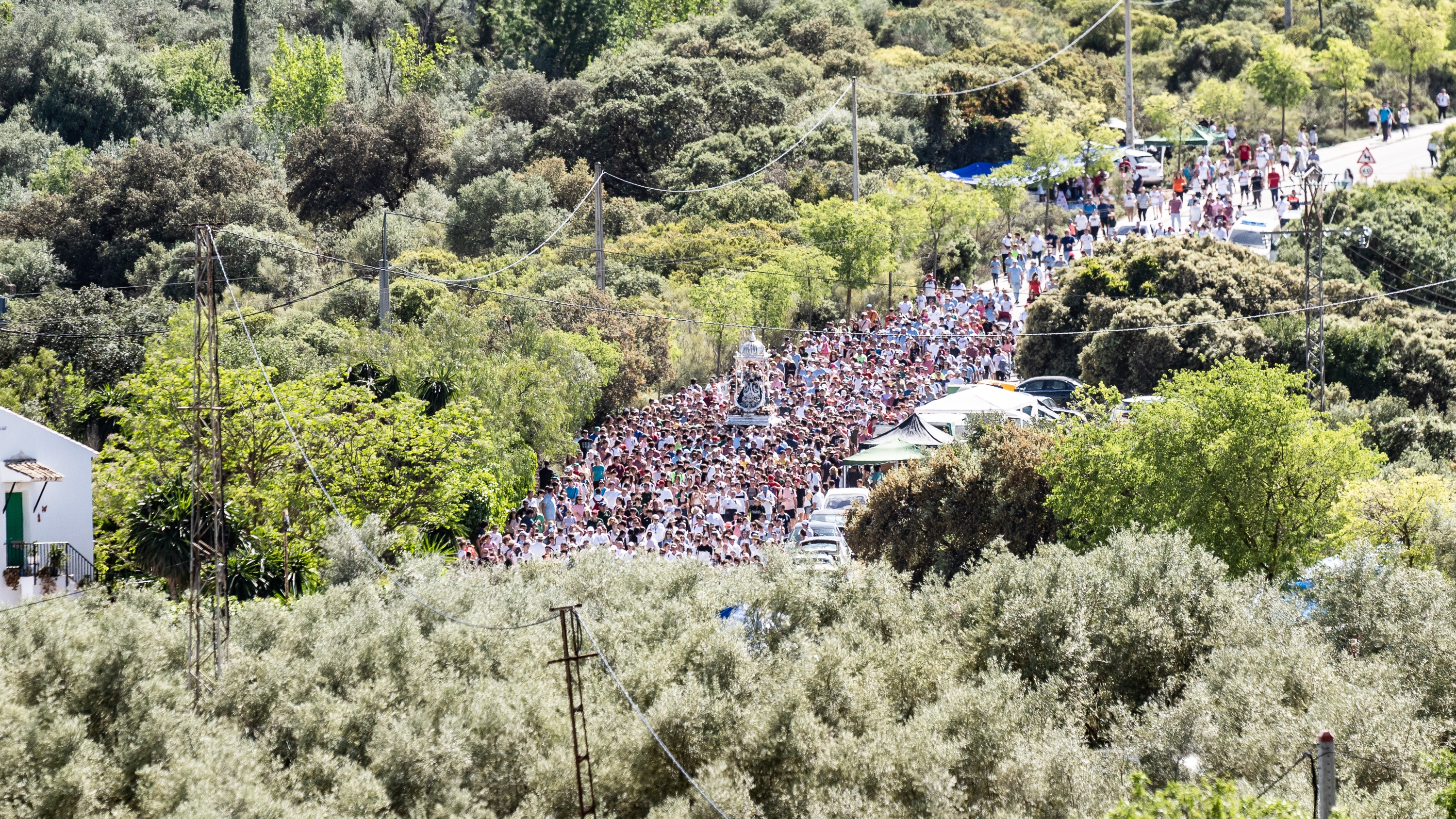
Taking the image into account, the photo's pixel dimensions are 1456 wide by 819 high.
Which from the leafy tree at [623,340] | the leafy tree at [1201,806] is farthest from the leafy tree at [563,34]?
the leafy tree at [1201,806]

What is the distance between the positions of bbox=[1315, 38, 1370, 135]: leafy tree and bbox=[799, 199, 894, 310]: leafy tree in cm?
3343

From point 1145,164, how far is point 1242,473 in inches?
1437

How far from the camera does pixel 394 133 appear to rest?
75938 millimetres

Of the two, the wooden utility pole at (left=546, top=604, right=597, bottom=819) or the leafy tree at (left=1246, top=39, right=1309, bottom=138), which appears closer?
the wooden utility pole at (left=546, top=604, right=597, bottom=819)

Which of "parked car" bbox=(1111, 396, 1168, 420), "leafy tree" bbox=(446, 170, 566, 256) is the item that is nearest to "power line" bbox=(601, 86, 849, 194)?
"leafy tree" bbox=(446, 170, 566, 256)

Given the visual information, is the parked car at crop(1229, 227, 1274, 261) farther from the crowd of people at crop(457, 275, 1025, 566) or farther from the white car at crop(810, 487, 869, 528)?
the white car at crop(810, 487, 869, 528)

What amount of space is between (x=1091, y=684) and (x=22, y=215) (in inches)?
2323

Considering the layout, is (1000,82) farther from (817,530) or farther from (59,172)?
(817,530)

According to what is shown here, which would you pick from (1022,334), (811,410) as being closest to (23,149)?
(1022,334)

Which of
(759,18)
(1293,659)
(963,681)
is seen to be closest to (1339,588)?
(1293,659)

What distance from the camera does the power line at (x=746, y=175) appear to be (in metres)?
68.0

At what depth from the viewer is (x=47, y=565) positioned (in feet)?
95.1

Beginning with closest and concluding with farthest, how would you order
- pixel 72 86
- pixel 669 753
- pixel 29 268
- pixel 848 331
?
1. pixel 669 753
2. pixel 848 331
3. pixel 29 268
4. pixel 72 86

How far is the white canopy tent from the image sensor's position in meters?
35.6
